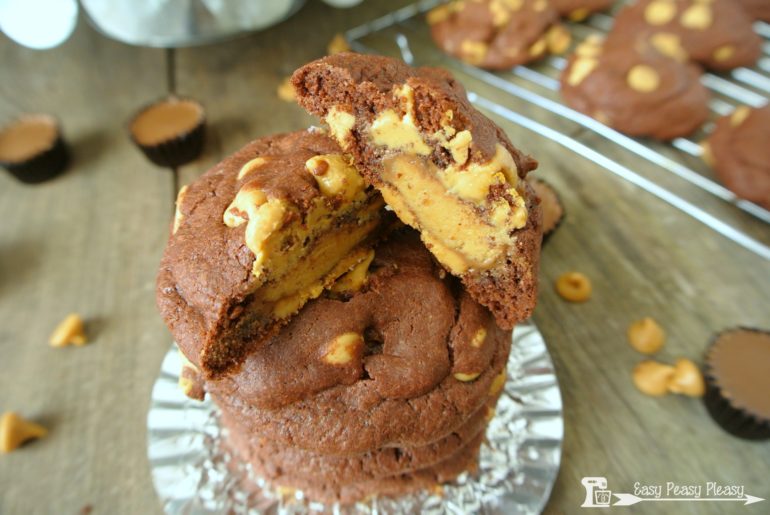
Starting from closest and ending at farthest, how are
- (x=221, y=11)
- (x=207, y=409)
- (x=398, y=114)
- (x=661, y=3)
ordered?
(x=398, y=114) < (x=207, y=409) < (x=221, y=11) < (x=661, y=3)

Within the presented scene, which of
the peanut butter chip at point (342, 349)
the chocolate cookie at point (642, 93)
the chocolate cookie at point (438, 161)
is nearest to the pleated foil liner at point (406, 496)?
the peanut butter chip at point (342, 349)

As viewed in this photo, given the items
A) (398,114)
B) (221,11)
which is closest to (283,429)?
(398,114)

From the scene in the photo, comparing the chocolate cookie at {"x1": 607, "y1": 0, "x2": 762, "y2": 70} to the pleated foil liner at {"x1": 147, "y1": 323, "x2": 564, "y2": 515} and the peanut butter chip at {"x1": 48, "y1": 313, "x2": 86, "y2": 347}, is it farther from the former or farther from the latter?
the peanut butter chip at {"x1": 48, "y1": 313, "x2": 86, "y2": 347}

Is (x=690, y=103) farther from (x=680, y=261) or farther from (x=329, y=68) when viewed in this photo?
(x=329, y=68)

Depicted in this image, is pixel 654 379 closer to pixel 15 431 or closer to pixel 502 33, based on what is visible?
pixel 502 33

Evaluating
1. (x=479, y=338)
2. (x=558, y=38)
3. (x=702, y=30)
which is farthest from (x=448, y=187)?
(x=702, y=30)

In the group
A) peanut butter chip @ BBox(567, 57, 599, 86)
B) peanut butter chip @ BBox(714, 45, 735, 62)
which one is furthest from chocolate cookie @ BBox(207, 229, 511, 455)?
peanut butter chip @ BBox(714, 45, 735, 62)

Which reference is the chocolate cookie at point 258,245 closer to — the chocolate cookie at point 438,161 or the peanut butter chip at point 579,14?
the chocolate cookie at point 438,161
